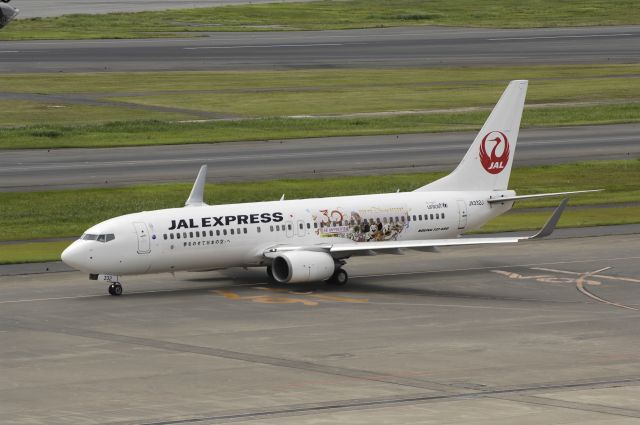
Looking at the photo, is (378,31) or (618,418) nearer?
(618,418)

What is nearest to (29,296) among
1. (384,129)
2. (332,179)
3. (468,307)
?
(468,307)

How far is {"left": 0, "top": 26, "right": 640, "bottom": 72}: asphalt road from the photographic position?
15662cm

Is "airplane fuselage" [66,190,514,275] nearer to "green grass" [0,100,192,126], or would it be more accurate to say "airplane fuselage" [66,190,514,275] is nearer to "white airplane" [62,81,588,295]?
"white airplane" [62,81,588,295]

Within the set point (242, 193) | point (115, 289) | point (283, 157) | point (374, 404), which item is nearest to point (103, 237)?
point (115, 289)

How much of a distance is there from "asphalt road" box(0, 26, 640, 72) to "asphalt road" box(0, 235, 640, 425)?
295 ft

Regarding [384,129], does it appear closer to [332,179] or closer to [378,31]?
[332,179]

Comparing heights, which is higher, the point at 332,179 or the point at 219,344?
the point at 332,179

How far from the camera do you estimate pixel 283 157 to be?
10288 centimetres

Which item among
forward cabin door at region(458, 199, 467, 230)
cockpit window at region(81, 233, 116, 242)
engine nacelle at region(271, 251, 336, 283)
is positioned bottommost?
engine nacelle at region(271, 251, 336, 283)

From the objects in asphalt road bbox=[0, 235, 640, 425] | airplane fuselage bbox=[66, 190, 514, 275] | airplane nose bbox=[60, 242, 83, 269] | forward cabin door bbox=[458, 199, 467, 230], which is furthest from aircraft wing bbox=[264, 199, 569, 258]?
airplane nose bbox=[60, 242, 83, 269]

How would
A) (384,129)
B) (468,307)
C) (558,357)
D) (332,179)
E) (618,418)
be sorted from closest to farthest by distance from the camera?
1. (618,418)
2. (558,357)
3. (468,307)
4. (332,179)
5. (384,129)

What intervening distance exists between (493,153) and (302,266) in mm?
13459

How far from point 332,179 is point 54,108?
132 feet

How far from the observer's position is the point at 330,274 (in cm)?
6059
